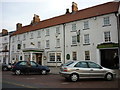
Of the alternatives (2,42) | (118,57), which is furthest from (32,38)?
(118,57)

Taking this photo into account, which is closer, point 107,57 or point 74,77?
point 74,77

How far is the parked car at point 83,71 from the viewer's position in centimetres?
1102

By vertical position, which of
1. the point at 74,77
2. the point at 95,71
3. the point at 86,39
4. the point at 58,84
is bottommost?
Answer: the point at 58,84

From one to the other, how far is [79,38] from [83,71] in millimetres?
14750

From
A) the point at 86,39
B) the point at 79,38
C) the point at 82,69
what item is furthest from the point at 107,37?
the point at 82,69

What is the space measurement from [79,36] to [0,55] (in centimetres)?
3074

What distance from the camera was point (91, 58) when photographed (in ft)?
78.3

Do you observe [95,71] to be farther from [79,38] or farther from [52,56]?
[52,56]

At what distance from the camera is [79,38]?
25.5 meters

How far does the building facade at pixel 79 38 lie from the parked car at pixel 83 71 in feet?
29.7

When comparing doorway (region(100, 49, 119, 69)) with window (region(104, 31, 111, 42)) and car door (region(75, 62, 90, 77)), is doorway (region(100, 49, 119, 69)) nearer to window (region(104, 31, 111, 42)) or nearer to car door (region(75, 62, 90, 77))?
window (region(104, 31, 111, 42))

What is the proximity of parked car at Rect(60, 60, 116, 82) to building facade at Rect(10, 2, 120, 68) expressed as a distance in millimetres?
9062

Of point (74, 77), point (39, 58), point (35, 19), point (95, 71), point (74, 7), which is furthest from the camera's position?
point (35, 19)

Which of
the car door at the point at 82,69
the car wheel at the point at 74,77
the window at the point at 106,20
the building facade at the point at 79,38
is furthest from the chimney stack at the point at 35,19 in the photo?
the car wheel at the point at 74,77
